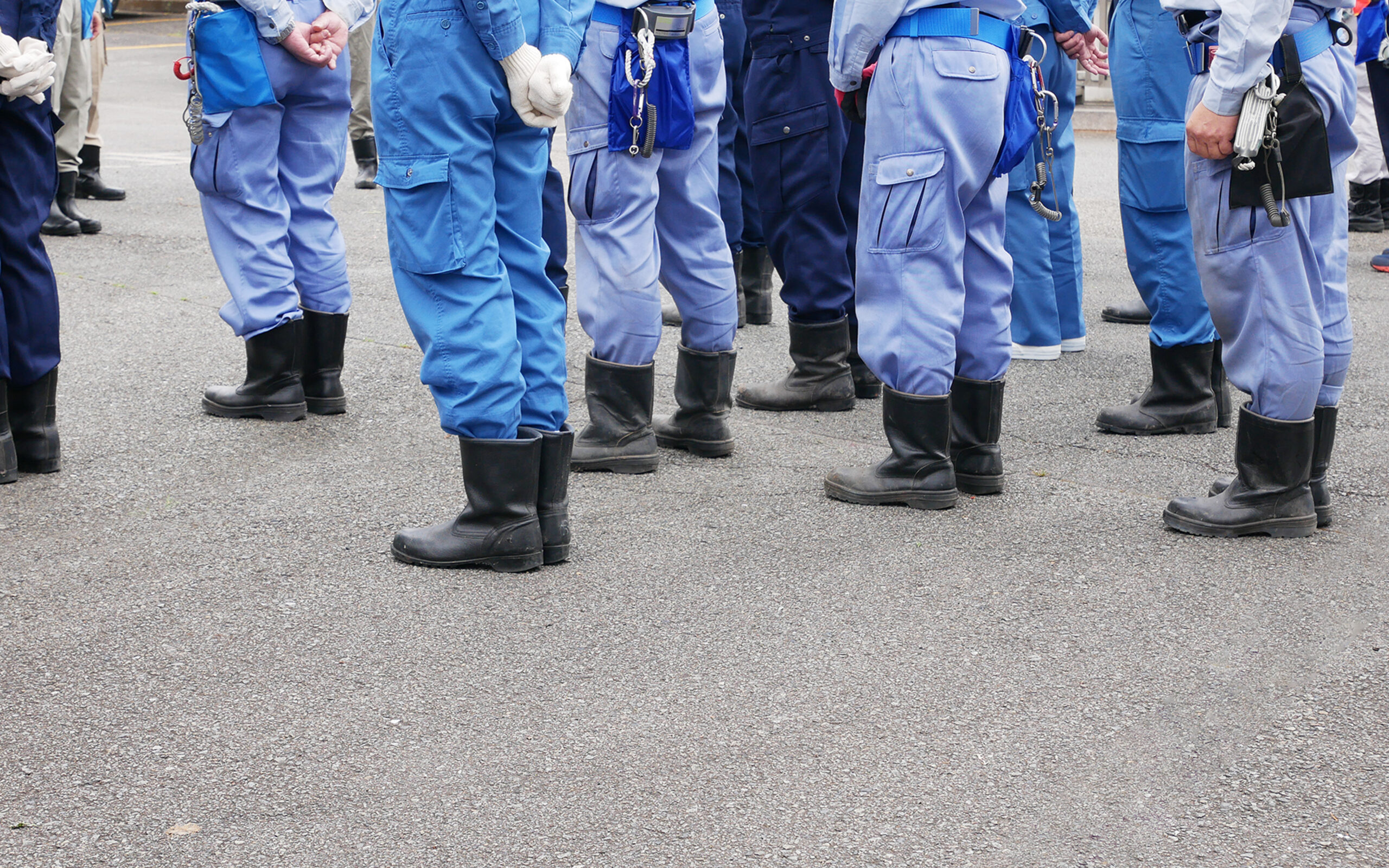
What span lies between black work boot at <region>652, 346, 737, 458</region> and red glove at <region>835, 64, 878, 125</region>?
0.90 metres

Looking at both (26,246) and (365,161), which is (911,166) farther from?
(365,161)

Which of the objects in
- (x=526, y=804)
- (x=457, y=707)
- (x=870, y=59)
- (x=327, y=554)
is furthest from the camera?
(x=870, y=59)

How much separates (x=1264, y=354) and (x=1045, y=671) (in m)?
1.20

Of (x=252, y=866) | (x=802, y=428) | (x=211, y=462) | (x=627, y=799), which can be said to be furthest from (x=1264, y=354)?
(x=211, y=462)

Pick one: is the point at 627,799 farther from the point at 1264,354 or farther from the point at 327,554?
the point at 1264,354

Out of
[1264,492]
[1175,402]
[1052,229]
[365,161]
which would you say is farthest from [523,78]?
[365,161]

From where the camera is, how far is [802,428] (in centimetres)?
485

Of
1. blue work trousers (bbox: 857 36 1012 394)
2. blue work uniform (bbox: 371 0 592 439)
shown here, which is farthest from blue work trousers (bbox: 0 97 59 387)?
blue work trousers (bbox: 857 36 1012 394)

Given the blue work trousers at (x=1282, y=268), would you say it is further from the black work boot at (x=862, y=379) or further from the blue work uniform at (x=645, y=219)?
the black work boot at (x=862, y=379)

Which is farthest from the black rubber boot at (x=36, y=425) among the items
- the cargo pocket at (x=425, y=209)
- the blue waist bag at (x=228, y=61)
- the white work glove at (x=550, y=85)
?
the white work glove at (x=550, y=85)

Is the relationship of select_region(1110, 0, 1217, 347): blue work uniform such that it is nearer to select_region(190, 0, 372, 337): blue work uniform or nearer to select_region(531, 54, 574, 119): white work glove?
select_region(531, 54, 574, 119): white work glove

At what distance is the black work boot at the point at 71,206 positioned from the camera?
8102mm

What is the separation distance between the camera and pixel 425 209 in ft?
10.7

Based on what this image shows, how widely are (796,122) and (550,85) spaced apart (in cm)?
186
